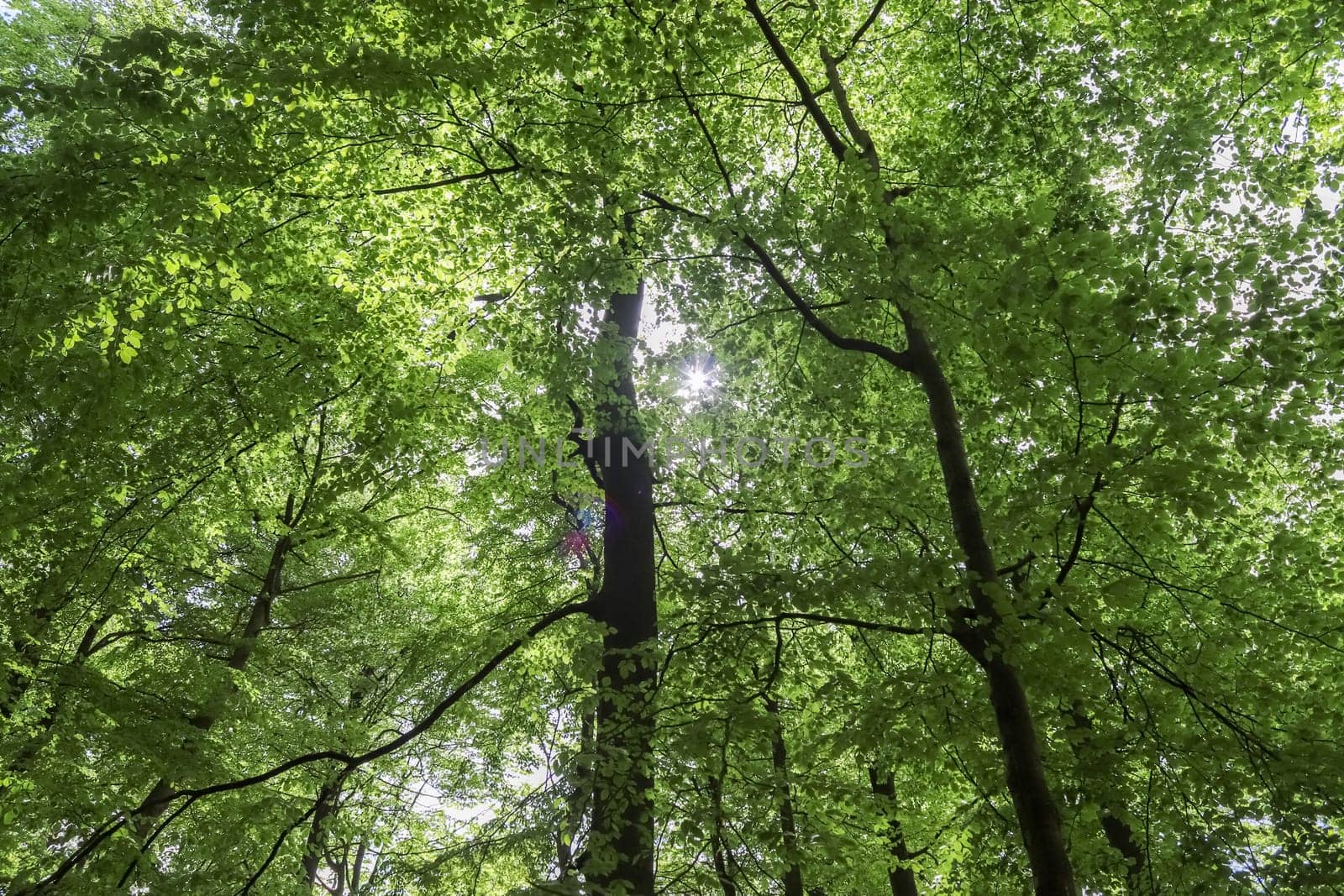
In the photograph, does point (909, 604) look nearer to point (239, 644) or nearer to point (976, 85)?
point (976, 85)

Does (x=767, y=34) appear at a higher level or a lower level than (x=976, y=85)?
lower

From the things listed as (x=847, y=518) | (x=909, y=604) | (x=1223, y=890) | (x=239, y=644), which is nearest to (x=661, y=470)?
(x=847, y=518)

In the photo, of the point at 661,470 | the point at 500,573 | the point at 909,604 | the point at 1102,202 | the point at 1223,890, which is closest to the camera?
the point at 1223,890

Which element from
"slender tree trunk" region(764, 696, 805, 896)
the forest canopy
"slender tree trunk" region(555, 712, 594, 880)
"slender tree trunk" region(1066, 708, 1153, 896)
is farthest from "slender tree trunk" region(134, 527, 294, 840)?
"slender tree trunk" region(1066, 708, 1153, 896)

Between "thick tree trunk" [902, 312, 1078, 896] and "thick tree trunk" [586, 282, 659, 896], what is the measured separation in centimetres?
170

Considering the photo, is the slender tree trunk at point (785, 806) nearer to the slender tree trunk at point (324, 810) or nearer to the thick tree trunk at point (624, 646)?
the thick tree trunk at point (624, 646)

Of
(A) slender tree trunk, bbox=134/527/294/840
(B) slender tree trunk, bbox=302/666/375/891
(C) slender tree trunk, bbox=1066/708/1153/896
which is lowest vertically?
(C) slender tree trunk, bbox=1066/708/1153/896

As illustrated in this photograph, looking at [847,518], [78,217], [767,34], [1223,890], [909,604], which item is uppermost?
[767,34]

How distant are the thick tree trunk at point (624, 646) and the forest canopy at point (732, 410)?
0.05 m

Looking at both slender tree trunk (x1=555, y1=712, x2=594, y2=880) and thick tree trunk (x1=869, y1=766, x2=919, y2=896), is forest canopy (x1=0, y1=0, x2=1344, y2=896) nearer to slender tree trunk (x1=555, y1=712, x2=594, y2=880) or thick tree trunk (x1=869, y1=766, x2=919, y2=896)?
slender tree trunk (x1=555, y1=712, x2=594, y2=880)

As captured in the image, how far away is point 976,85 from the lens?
6.61m

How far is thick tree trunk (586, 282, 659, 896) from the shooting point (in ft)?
13.5

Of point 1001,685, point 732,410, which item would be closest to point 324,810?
point 732,410

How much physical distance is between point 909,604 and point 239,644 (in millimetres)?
6629
